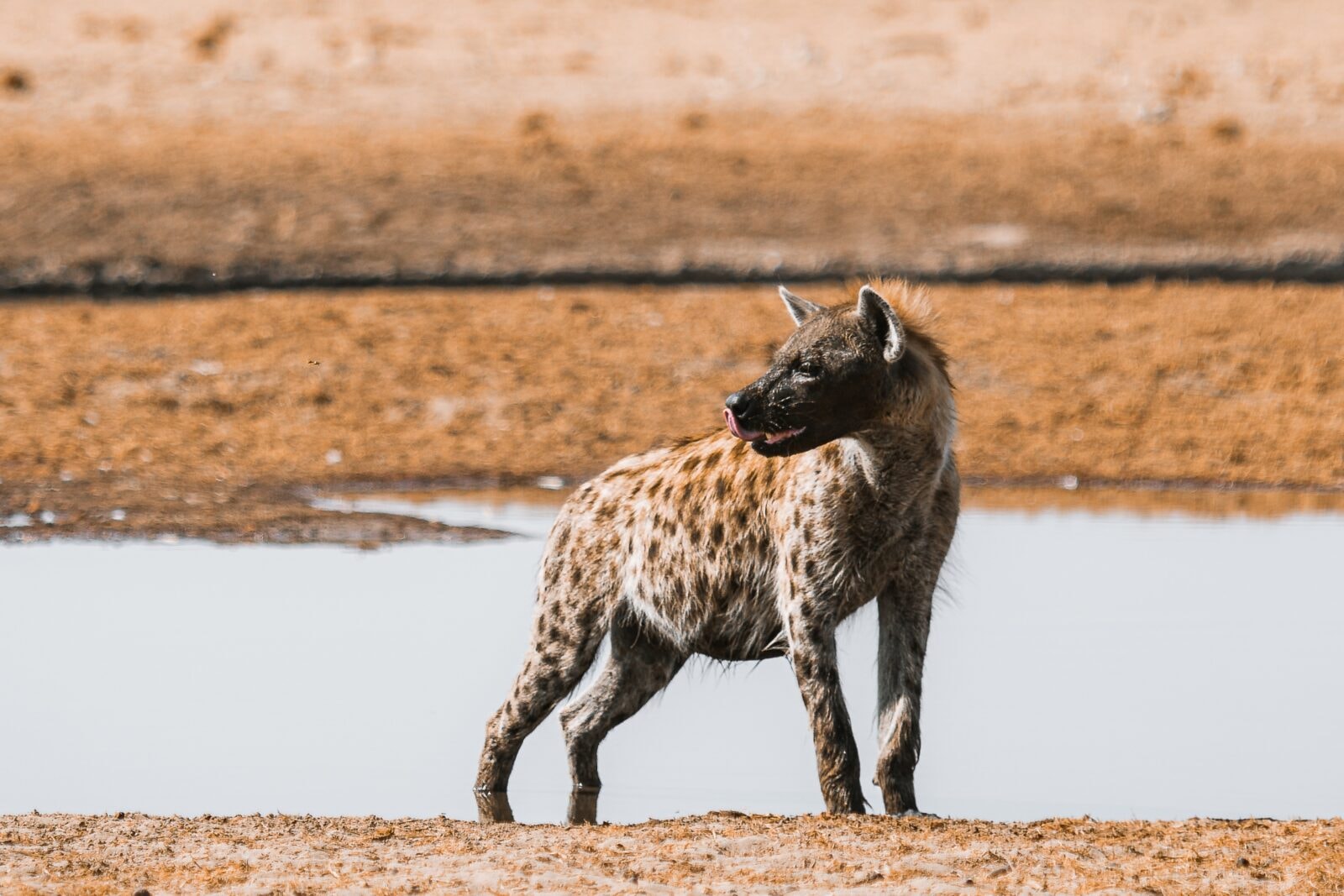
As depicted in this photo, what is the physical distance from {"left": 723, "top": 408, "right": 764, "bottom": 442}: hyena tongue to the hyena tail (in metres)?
0.85

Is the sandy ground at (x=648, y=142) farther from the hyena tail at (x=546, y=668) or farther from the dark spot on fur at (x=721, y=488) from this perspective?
the dark spot on fur at (x=721, y=488)

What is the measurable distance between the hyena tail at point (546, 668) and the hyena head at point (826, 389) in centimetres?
88

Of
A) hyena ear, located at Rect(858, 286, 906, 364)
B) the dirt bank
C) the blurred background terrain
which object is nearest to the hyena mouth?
hyena ear, located at Rect(858, 286, 906, 364)

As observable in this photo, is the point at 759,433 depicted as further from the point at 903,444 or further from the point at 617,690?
the point at 617,690

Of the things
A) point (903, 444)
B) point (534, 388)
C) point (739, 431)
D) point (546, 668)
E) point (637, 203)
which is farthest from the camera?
point (637, 203)

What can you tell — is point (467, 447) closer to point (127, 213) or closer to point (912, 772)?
point (127, 213)

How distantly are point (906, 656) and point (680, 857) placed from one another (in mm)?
1034

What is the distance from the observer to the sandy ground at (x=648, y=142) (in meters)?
19.7

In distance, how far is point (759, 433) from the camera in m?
5.84

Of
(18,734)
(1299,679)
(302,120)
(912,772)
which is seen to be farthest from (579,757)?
(302,120)

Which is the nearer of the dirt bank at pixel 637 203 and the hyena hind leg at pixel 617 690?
the hyena hind leg at pixel 617 690

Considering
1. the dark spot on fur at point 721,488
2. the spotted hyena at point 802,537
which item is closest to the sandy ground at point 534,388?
the spotted hyena at point 802,537

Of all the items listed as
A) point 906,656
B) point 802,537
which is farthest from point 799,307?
point 906,656

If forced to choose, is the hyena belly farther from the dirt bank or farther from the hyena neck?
the dirt bank
